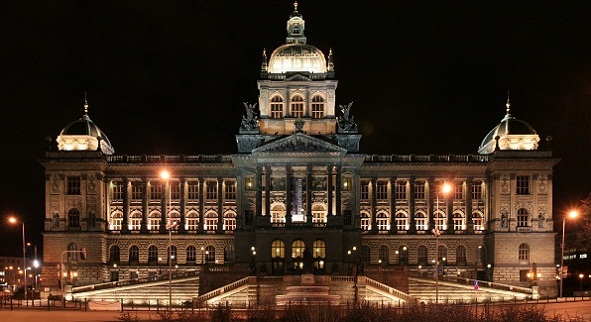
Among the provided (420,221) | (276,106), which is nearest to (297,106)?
(276,106)

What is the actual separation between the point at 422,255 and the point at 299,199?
16884mm

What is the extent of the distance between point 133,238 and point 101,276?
6.42 metres

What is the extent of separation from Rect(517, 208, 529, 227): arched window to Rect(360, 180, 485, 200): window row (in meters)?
5.82

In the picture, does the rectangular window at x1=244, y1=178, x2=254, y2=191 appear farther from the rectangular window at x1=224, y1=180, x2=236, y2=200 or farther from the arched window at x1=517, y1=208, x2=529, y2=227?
the arched window at x1=517, y1=208, x2=529, y2=227

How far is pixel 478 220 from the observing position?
139 metres

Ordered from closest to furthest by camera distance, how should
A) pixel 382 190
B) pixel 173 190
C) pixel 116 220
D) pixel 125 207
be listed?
pixel 125 207
pixel 116 220
pixel 382 190
pixel 173 190

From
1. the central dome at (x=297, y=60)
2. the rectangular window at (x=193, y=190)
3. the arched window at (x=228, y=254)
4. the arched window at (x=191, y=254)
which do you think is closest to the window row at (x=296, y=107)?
the central dome at (x=297, y=60)

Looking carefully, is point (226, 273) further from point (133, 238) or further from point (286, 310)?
point (286, 310)

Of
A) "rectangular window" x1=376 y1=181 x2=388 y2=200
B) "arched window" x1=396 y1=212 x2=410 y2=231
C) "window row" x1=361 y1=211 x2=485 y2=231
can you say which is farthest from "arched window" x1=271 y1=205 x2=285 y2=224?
"arched window" x1=396 y1=212 x2=410 y2=231

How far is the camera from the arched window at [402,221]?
139m

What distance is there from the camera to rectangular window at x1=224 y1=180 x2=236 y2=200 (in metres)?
139

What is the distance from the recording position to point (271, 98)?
139000 mm

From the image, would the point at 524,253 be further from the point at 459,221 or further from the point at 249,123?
the point at 249,123

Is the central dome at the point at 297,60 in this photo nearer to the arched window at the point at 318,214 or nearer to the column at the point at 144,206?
the arched window at the point at 318,214
